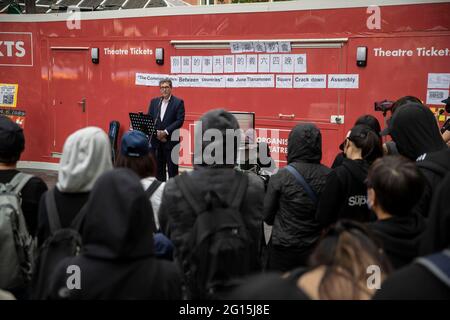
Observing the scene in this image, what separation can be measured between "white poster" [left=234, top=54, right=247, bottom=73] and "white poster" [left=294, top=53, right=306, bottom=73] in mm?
1010

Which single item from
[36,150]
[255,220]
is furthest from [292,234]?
[36,150]

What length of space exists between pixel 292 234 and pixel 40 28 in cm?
1039

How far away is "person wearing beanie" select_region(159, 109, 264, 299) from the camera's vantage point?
2.82 metres

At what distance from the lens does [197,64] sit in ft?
35.2

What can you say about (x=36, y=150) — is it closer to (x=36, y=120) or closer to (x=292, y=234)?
(x=36, y=120)

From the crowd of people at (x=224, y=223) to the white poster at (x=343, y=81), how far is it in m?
5.20

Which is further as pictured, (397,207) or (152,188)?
(152,188)

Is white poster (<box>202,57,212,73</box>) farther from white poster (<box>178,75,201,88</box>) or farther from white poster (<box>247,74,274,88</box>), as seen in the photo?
white poster (<box>247,74,274,88</box>)

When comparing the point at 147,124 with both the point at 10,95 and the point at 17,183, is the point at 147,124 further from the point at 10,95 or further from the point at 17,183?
the point at 17,183

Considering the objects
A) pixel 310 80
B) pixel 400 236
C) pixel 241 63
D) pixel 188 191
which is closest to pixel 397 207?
pixel 400 236

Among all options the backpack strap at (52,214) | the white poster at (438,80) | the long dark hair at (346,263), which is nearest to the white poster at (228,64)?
the white poster at (438,80)

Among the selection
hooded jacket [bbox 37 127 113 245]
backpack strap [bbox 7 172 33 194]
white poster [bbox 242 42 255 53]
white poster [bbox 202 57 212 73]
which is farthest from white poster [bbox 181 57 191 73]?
hooded jacket [bbox 37 127 113 245]

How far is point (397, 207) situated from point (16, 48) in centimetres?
1210

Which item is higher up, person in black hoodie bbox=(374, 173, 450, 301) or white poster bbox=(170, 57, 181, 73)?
white poster bbox=(170, 57, 181, 73)
